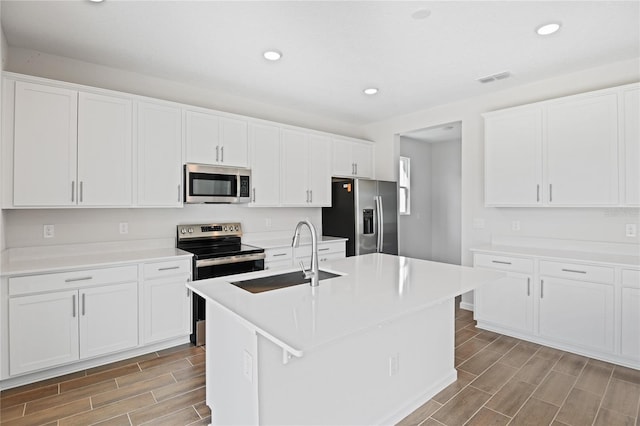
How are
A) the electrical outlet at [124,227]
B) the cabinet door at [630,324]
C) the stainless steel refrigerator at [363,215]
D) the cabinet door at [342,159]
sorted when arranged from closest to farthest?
1. the cabinet door at [630,324]
2. the electrical outlet at [124,227]
3. the stainless steel refrigerator at [363,215]
4. the cabinet door at [342,159]

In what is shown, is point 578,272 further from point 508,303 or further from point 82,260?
point 82,260

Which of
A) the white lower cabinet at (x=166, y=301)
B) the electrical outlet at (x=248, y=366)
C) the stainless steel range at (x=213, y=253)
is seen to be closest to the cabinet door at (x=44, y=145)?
the white lower cabinet at (x=166, y=301)

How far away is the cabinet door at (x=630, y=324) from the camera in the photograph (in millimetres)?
2812

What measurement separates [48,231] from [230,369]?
93.6 inches

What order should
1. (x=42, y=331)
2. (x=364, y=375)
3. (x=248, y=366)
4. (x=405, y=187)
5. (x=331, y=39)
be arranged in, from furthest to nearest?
1. (x=405, y=187)
2. (x=331, y=39)
3. (x=42, y=331)
4. (x=364, y=375)
5. (x=248, y=366)

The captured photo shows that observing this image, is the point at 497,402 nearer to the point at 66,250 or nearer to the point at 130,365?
the point at 130,365

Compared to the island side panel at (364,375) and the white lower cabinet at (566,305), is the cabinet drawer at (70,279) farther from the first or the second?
the white lower cabinet at (566,305)

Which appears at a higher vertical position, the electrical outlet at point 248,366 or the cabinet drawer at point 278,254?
the cabinet drawer at point 278,254

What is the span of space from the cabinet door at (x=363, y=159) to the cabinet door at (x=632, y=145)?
9.88ft

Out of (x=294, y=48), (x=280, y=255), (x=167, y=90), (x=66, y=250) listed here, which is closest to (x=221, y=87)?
(x=167, y=90)

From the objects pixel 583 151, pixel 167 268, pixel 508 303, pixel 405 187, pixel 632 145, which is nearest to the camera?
pixel 632 145

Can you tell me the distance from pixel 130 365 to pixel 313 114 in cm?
377

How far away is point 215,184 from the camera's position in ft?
12.1

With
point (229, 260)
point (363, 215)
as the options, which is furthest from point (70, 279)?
point (363, 215)
